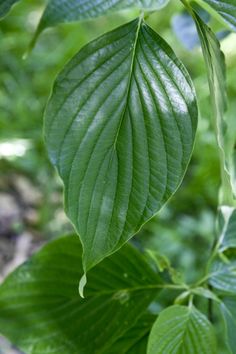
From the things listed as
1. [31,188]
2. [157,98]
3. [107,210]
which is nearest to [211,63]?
[157,98]

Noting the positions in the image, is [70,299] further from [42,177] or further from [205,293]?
[42,177]

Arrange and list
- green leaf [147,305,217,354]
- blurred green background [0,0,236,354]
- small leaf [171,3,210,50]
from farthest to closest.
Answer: blurred green background [0,0,236,354], small leaf [171,3,210,50], green leaf [147,305,217,354]

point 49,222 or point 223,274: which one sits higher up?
point 223,274

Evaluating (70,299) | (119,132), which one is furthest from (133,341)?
(119,132)

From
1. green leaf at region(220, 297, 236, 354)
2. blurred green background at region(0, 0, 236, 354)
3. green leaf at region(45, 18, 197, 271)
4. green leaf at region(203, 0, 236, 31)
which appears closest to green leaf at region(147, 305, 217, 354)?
green leaf at region(220, 297, 236, 354)

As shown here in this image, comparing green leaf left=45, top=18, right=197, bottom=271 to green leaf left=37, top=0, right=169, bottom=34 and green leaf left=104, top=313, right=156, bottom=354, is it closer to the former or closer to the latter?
green leaf left=37, top=0, right=169, bottom=34

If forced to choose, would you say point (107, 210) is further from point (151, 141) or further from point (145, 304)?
point (145, 304)
